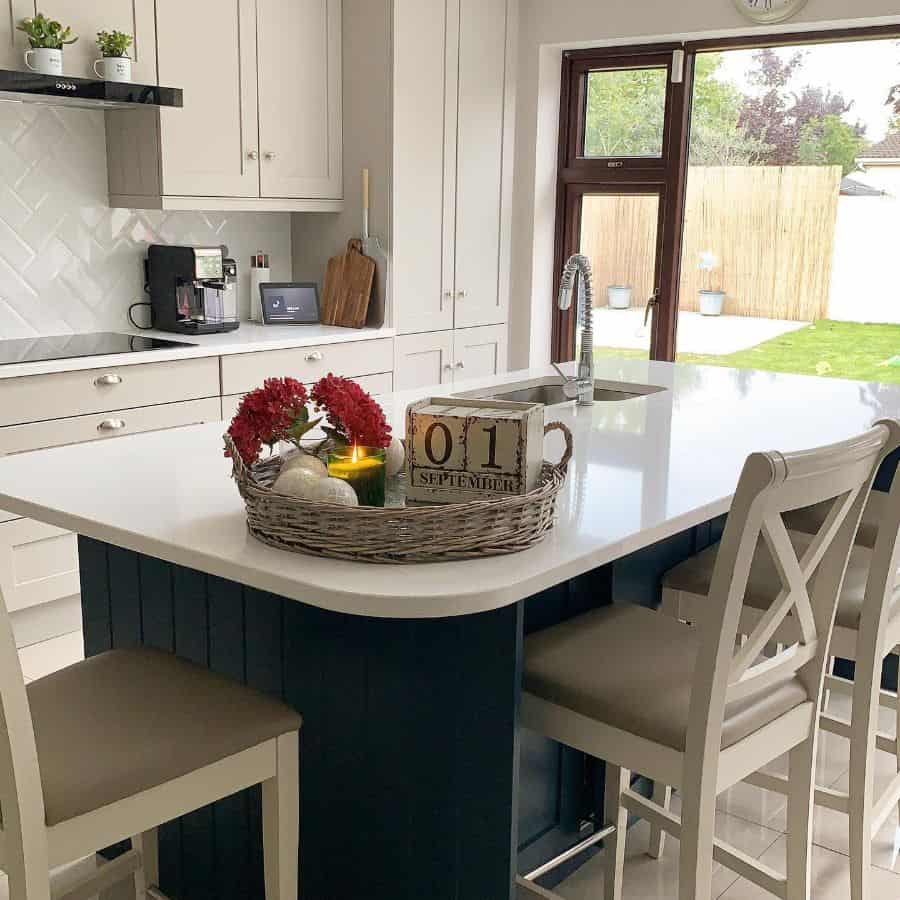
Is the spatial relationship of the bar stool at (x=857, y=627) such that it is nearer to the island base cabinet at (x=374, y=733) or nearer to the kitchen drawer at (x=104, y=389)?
the island base cabinet at (x=374, y=733)

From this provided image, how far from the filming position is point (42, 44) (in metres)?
3.41

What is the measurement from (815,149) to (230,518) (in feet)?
12.1

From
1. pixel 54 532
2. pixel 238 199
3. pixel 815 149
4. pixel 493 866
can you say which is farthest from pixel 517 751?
pixel 815 149

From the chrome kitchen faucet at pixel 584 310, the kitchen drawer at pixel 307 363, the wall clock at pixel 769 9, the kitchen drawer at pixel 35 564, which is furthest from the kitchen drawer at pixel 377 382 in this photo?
the wall clock at pixel 769 9

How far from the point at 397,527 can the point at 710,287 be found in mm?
3800

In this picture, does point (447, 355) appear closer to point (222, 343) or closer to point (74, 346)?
point (222, 343)

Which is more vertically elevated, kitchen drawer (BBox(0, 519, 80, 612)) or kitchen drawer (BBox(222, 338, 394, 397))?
kitchen drawer (BBox(222, 338, 394, 397))

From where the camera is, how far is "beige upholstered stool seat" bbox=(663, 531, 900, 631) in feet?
7.01

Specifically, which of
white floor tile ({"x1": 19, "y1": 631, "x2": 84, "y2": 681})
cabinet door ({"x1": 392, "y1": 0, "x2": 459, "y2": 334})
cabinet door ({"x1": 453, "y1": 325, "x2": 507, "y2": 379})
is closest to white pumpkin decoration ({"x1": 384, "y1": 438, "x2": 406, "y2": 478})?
white floor tile ({"x1": 19, "y1": 631, "x2": 84, "y2": 681})

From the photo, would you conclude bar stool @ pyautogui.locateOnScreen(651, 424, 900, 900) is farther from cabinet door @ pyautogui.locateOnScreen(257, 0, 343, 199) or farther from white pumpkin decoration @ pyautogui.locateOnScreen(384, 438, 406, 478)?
cabinet door @ pyautogui.locateOnScreen(257, 0, 343, 199)

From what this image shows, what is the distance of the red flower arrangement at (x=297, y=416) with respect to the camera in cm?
160

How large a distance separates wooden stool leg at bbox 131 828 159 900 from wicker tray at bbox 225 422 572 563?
2.66 feet

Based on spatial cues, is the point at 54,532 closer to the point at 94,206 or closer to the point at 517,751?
the point at 94,206

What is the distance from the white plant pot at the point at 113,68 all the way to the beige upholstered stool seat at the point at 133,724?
2.50 metres
